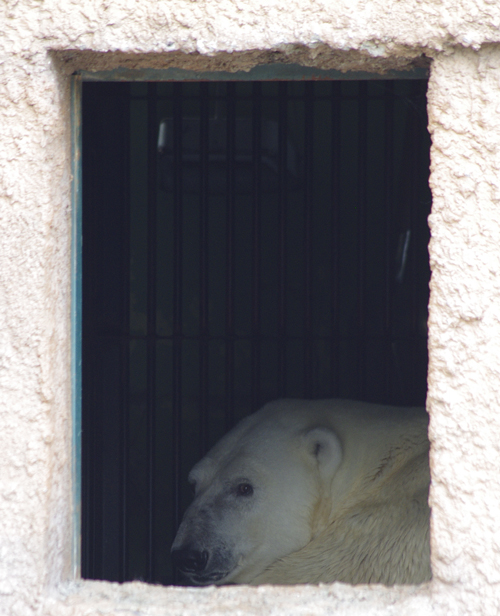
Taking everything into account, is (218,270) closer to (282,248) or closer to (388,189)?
(282,248)

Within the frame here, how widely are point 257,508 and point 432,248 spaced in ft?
4.46

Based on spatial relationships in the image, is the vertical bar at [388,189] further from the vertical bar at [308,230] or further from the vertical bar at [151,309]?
the vertical bar at [151,309]

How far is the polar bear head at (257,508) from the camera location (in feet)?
7.12

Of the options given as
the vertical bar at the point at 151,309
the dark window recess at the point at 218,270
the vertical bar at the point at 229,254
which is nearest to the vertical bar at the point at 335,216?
the dark window recess at the point at 218,270

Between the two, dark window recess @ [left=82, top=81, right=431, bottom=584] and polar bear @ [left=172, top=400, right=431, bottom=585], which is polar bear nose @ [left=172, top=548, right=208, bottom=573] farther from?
dark window recess @ [left=82, top=81, right=431, bottom=584]

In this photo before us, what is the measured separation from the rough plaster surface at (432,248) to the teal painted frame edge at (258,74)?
54mm

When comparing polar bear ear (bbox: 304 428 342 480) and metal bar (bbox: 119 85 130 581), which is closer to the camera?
polar bear ear (bbox: 304 428 342 480)

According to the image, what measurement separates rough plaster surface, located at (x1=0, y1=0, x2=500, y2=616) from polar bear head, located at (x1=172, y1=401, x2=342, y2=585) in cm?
103

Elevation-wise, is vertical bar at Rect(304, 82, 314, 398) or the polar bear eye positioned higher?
vertical bar at Rect(304, 82, 314, 398)

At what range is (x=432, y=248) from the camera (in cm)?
112

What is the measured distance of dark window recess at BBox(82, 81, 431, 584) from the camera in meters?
2.93

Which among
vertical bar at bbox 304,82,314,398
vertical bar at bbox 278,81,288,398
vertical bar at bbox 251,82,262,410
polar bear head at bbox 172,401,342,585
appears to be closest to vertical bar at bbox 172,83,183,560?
vertical bar at bbox 251,82,262,410

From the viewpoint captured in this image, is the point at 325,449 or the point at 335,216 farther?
the point at 335,216

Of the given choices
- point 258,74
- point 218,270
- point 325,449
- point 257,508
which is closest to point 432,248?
point 258,74
